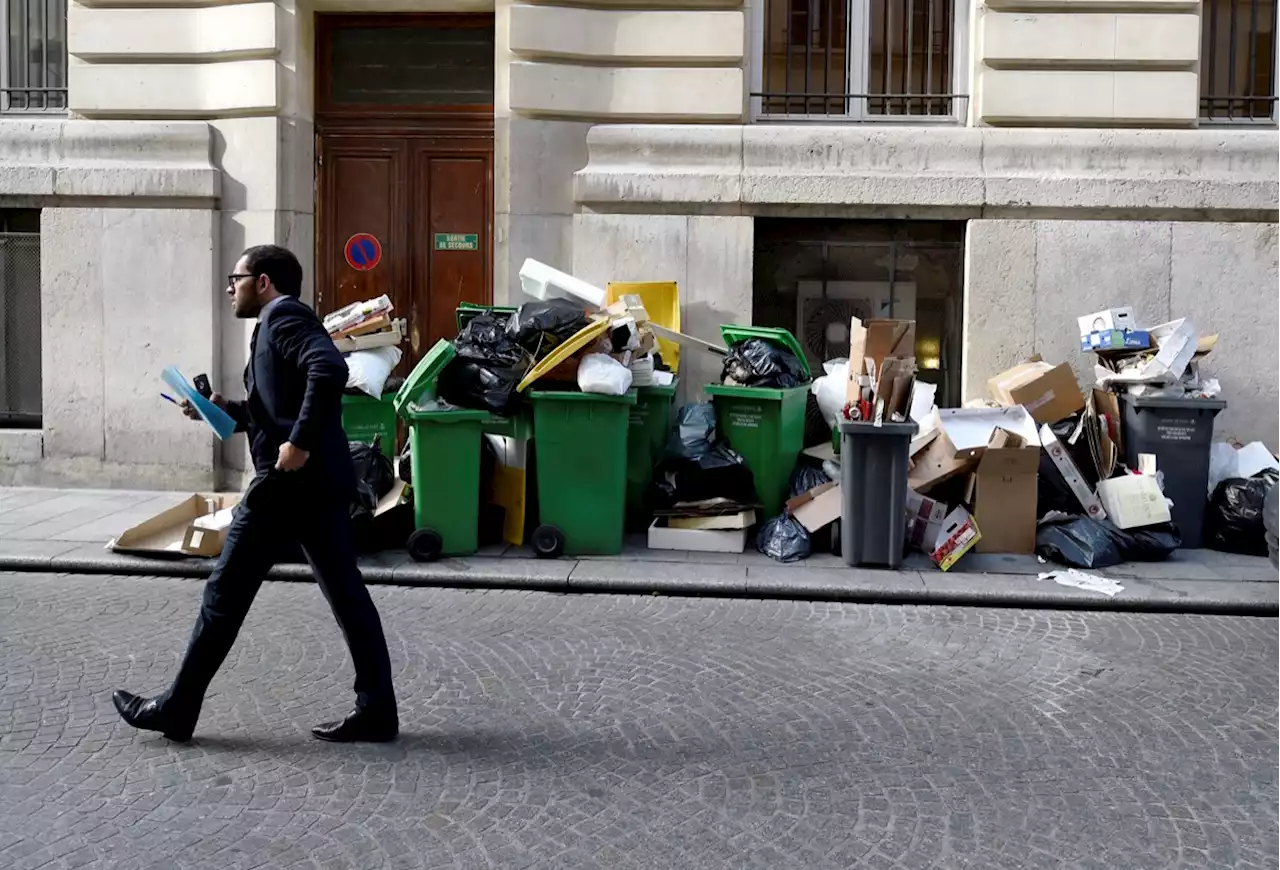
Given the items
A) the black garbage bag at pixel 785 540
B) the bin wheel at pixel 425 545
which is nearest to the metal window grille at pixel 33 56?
the bin wheel at pixel 425 545

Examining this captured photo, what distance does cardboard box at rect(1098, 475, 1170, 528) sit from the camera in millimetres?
8008

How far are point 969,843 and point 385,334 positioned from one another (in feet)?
18.0

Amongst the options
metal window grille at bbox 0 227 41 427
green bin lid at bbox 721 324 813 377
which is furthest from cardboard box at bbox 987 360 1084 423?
metal window grille at bbox 0 227 41 427

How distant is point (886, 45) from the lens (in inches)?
415

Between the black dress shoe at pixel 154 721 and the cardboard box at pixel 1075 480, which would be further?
the cardboard box at pixel 1075 480

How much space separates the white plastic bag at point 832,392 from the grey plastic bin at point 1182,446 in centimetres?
189

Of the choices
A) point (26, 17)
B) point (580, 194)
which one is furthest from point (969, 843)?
point (26, 17)

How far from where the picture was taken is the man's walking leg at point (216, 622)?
452cm

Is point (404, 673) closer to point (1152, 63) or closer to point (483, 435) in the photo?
point (483, 435)

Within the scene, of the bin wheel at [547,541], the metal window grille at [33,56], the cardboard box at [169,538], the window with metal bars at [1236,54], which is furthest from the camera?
the metal window grille at [33,56]

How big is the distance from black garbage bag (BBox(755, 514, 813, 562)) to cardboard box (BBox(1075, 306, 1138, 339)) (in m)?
2.71

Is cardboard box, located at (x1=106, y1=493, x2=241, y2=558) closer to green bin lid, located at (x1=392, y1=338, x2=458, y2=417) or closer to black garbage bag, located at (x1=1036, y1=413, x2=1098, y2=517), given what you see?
green bin lid, located at (x1=392, y1=338, x2=458, y2=417)

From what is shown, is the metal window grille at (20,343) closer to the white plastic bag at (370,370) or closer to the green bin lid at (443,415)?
the white plastic bag at (370,370)

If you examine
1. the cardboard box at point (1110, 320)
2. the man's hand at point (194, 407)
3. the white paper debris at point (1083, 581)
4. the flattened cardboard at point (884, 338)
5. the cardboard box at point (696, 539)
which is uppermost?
the cardboard box at point (1110, 320)
